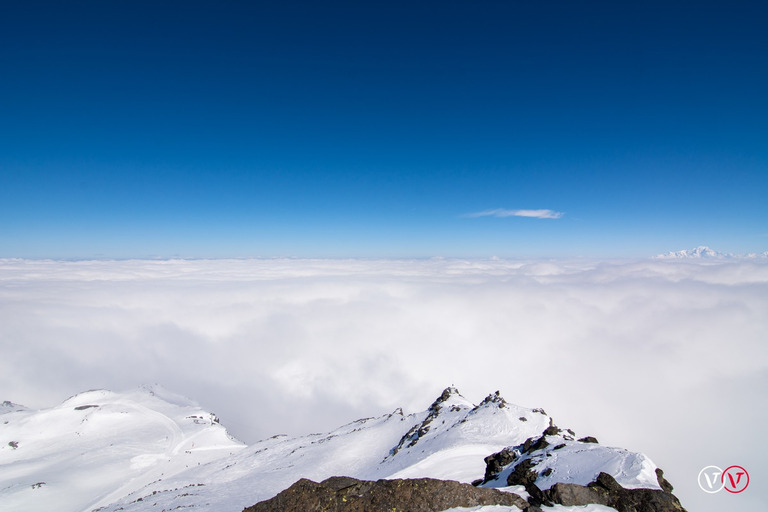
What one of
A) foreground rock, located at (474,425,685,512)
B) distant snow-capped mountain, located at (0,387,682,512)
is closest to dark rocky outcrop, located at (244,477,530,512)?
foreground rock, located at (474,425,685,512)

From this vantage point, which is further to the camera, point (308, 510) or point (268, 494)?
point (268, 494)

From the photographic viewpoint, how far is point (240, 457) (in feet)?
211

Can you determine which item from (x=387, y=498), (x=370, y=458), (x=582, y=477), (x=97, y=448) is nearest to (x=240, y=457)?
(x=370, y=458)

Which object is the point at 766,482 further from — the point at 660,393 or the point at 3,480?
the point at 3,480

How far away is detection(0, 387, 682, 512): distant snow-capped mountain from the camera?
24.1 meters

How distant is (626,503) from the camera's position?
13680 millimetres

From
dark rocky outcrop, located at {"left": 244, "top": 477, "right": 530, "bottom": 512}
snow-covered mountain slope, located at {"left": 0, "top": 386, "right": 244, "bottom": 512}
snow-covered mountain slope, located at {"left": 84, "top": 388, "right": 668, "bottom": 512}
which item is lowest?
snow-covered mountain slope, located at {"left": 0, "top": 386, "right": 244, "bottom": 512}

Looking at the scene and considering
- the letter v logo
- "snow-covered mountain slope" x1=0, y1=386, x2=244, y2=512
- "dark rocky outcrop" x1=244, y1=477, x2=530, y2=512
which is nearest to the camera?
"dark rocky outcrop" x1=244, y1=477, x2=530, y2=512

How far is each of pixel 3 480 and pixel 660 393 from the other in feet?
899

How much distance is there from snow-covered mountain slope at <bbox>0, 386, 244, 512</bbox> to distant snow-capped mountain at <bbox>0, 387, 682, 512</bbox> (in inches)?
10.9

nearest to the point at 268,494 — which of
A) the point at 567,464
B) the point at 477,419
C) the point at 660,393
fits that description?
the point at 477,419

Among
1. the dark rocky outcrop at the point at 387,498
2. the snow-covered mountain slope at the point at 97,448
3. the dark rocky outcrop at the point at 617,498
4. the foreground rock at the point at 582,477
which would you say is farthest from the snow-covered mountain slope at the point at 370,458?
the dark rocky outcrop at the point at 387,498

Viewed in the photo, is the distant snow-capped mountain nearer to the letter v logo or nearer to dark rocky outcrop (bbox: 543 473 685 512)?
dark rocky outcrop (bbox: 543 473 685 512)

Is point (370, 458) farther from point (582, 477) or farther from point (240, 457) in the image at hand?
point (582, 477)
